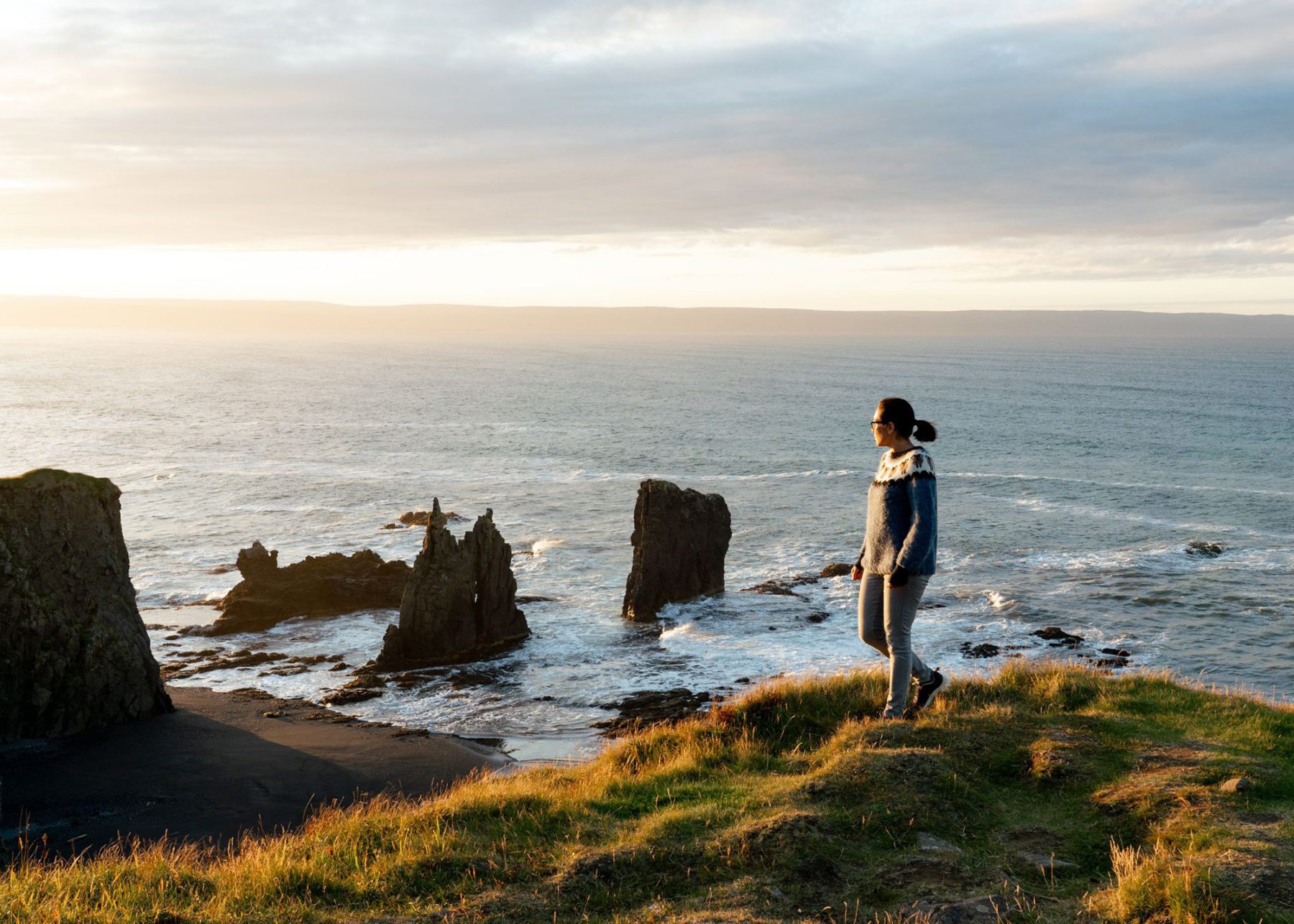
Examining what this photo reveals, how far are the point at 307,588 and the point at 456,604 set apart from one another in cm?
906

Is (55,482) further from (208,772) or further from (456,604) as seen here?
(456,604)

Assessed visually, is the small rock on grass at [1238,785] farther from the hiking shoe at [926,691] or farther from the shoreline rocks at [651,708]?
the shoreline rocks at [651,708]

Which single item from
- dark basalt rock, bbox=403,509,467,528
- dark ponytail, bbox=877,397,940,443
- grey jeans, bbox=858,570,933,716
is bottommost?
dark basalt rock, bbox=403,509,467,528

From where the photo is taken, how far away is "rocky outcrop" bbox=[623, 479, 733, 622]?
36.5m

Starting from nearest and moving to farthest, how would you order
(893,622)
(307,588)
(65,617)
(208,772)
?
1. (893,622)
2. (208,772)
3. (65,617)
4. (307,588)

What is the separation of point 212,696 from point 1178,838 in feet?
81.8

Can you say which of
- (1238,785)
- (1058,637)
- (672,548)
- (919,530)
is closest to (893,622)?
(919,530)

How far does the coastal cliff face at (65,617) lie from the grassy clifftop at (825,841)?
1379cm

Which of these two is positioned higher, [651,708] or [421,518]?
[421,518]

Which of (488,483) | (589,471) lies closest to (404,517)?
(488,483)

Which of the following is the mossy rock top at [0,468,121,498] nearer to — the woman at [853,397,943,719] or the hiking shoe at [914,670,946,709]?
the woman at [853,397,943,719]

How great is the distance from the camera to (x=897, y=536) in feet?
34.3

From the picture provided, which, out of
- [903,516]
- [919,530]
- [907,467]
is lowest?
[919,530]

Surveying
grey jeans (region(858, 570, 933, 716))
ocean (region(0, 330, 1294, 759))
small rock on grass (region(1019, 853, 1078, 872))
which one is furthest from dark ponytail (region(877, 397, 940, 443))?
ocean (region(0, 330, 1294, 759))
